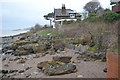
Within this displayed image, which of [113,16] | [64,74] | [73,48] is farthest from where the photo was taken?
[73,48]

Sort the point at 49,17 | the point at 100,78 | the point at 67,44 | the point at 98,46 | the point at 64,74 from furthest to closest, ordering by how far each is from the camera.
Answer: the point at 49,17, the point at 67,44, the point at 98,46, the point at 64,74, the point at 100,78

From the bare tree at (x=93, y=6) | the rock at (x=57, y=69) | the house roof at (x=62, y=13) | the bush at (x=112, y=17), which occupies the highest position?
the bare tree at (x=93, y=6)

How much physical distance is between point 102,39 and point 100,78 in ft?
Answer: 21.2

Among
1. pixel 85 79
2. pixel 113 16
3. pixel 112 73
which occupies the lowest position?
pixel 85 79

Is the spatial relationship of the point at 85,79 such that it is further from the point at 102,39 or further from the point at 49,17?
the point at 49,17

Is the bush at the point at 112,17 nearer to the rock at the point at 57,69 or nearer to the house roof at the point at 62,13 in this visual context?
the rock at the point at 57,69

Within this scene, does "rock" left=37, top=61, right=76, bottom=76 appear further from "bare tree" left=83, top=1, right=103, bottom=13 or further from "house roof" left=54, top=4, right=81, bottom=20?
"bare tree" left=83, top=1, right=103, bottom=13

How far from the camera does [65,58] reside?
11164 mm

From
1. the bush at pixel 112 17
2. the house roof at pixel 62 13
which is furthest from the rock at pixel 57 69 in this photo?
the house roof at pixel 62 13

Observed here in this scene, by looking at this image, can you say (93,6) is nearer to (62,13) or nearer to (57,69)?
(62,13)

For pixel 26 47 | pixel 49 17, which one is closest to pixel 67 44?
pixel 26 47

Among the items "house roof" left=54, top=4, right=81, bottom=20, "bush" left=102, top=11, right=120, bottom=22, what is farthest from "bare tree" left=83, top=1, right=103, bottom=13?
"bush" left=102, top=11, right=120, bottom=22

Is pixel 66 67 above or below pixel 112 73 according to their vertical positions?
below

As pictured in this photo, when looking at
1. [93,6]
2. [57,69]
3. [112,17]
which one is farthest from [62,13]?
[57,69]
